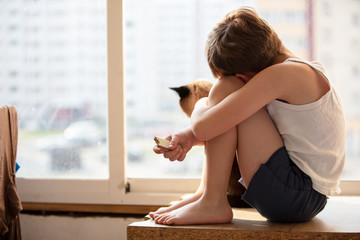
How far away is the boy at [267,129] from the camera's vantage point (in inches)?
46.6

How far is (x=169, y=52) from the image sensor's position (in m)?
1.91

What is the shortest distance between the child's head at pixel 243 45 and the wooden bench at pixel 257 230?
1.34 ft

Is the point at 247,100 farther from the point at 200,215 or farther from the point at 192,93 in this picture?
the point at 192,93

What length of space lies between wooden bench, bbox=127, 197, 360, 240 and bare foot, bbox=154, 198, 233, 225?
0.07 ft

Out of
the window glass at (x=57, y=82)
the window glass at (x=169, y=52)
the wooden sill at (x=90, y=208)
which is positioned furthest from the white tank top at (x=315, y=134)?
the window glass at (x=57, y=82)

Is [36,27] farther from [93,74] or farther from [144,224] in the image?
[144,224]

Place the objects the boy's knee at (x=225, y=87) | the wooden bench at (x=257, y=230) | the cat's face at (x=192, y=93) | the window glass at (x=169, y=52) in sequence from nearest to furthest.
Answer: the wooden bench at (x=257, y=230)
the boy's knee at (x=225, y=87)
the cat's face at (x=192, y=93)
the window glass at (x=169, y=52)

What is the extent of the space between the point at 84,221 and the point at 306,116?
3.56 feet

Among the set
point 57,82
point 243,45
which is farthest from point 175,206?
point 57,82

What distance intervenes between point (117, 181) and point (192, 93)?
537 mm

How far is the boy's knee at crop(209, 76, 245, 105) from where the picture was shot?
124 centimetres

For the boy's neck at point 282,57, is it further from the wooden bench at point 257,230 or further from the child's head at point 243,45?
the wooden bench at point 257,230

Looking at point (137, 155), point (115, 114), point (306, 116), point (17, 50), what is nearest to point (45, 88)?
point (17, 50)

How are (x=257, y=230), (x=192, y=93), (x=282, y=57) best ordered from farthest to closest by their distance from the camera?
(x=192, y=93) → (x=282, y=57) → (x=257, y=230)
